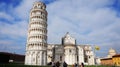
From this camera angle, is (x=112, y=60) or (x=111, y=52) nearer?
(x=112, y=60)

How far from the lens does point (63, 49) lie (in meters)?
75.5

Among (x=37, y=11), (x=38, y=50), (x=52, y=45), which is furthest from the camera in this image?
(x=52, y=45)

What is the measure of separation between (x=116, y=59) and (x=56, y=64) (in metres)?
42.4

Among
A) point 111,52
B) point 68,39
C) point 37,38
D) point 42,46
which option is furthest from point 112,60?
point 37,38

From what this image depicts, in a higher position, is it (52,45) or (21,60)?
(52,45)

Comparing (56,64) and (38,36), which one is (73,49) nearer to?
(38,36)

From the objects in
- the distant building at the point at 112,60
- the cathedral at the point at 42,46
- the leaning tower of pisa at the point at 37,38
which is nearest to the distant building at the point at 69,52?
the cathedral at the point at 42,46

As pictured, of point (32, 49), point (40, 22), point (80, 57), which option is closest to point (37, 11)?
point (40, 22)

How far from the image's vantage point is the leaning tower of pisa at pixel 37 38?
61.0 metres

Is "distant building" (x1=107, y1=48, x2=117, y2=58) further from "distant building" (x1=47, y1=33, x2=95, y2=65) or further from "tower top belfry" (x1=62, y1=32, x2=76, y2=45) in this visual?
"tower top belfry" (x1=62, y1=32, x2=76, y2=45)

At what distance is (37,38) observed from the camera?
61.9 m

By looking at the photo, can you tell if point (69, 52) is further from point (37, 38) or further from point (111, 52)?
point (111, 52)

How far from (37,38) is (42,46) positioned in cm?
364

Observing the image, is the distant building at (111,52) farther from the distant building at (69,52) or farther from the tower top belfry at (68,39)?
the tower top belfry at (68,39)
